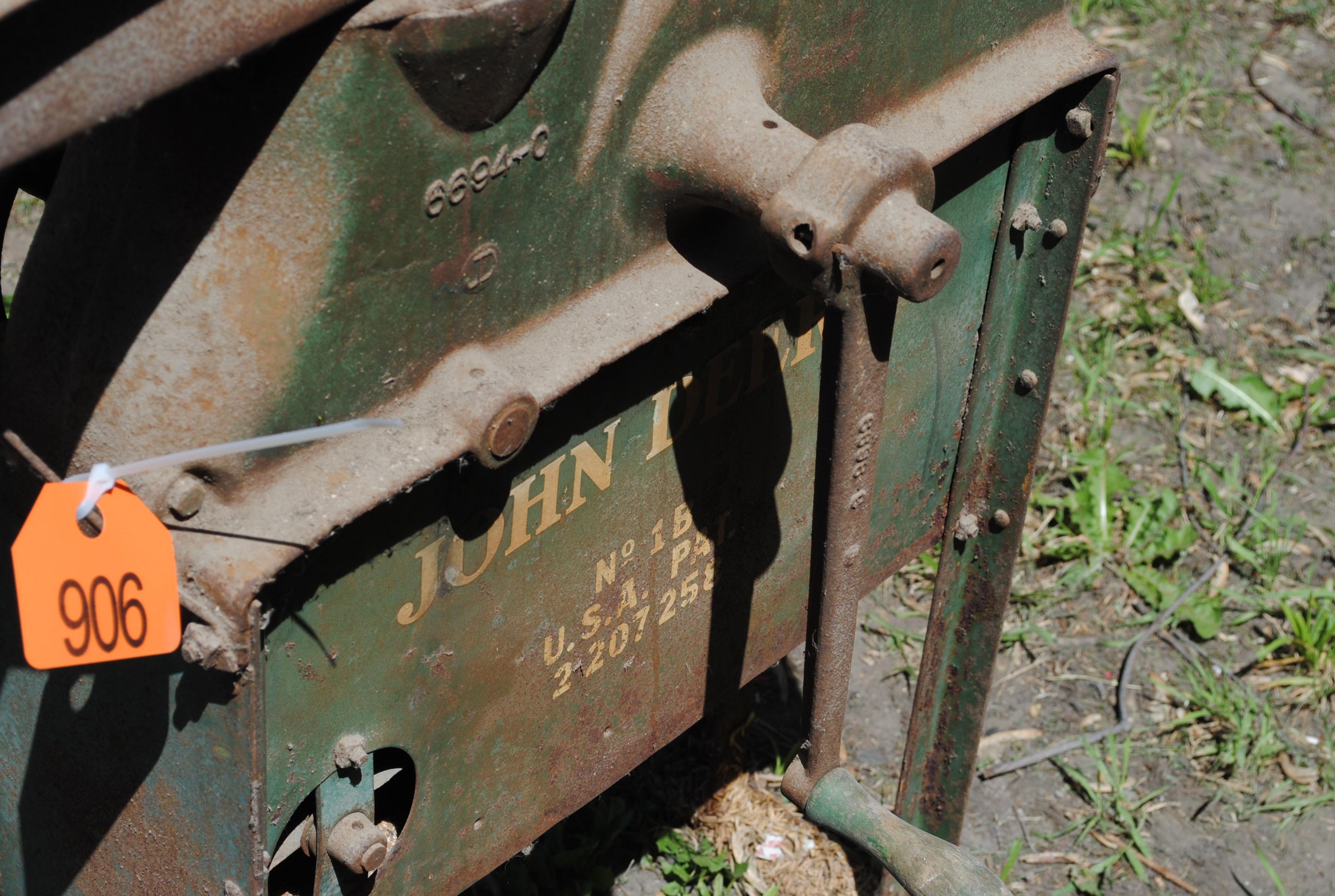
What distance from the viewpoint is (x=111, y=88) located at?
2.93ft

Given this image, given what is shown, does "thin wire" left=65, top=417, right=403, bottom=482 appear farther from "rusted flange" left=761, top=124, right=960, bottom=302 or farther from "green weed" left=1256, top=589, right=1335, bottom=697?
"green weed" left=1256, top=589, right=1335, bottom=697

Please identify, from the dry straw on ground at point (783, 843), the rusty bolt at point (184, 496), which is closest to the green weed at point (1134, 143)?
the dry straw on ground at point (783, 843)

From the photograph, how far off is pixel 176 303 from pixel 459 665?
1.64ft

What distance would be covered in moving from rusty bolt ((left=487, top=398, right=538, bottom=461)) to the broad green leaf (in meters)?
2.79

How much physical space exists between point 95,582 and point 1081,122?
1.30m

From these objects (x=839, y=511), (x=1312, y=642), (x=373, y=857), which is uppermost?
(x=839, y=511)

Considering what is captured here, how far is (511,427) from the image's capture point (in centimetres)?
123

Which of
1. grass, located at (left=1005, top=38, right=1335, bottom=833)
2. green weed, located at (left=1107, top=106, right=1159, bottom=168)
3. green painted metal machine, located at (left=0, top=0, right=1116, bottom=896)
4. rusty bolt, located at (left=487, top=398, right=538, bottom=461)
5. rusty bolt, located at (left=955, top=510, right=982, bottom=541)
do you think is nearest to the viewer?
green painted metal machine, located at (left=0, top=0, right=1116, bottom=896)

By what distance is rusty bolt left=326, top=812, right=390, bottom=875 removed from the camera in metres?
1.36

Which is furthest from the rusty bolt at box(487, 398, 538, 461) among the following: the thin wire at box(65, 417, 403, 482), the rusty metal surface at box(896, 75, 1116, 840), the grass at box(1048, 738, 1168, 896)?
the grass at box(1048, 738, 1168, 896)

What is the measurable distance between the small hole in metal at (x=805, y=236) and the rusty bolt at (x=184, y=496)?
1.82ft

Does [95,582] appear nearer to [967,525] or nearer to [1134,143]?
[967,525]

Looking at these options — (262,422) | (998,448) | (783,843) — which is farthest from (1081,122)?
(783,843)

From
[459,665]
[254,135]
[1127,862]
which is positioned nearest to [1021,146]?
[459,665]
